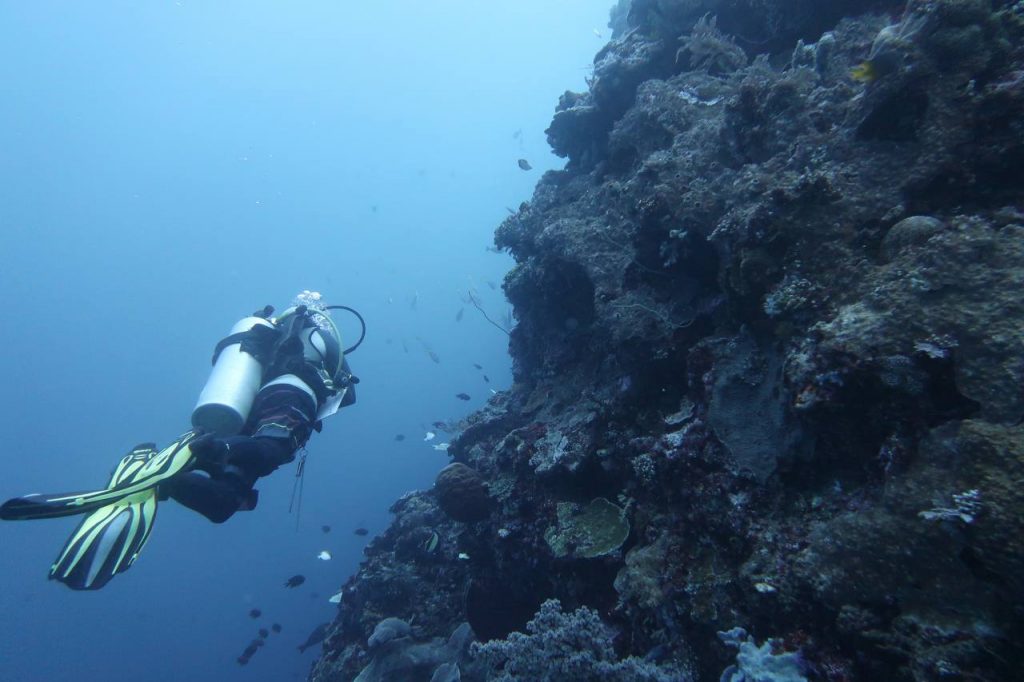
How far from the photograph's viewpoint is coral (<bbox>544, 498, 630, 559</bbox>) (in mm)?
5512

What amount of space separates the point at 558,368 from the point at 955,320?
6.43m

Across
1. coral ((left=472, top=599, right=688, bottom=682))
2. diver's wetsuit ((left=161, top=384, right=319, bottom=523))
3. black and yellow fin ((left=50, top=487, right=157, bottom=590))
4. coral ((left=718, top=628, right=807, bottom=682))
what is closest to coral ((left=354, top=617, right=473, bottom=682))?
coral ((left=472, top=599, right=688, bottom=682))

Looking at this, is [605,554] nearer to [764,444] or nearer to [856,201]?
[764,444]

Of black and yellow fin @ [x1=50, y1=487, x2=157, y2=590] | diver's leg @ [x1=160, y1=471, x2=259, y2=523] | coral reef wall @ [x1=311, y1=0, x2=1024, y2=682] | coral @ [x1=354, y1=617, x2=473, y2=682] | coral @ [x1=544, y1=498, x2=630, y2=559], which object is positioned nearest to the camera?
coral reef wall @ [x1=311, y1=0, x2=1024, y2=682]

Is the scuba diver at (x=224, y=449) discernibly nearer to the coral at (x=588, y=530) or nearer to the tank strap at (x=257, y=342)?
the tank strap at (x=257, y=342)

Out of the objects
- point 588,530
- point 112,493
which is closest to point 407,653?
point 588,530

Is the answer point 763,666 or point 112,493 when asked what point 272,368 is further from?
point 763,666

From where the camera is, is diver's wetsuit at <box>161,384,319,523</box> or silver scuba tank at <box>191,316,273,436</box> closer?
diver's wetsuit at <box>161,384,319,523</box>

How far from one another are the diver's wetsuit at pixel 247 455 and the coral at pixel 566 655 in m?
2.93

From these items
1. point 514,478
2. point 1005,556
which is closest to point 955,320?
point 1005,556

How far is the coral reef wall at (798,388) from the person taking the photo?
8.22ft

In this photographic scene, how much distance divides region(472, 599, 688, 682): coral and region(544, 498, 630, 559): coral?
128 centimetres

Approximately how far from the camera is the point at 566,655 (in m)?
4.08

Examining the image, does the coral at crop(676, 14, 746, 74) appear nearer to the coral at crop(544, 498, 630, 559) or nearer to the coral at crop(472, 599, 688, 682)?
the coral at crop(544, 498, 630, 559)
